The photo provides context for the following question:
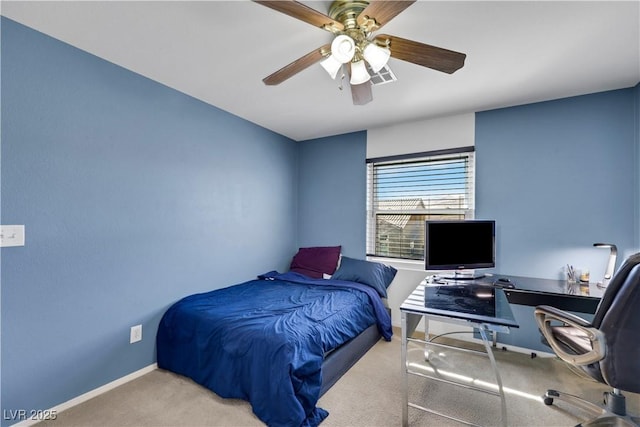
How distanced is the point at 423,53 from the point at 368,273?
7.48ft

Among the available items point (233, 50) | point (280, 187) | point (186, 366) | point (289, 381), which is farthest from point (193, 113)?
point (289, 381)

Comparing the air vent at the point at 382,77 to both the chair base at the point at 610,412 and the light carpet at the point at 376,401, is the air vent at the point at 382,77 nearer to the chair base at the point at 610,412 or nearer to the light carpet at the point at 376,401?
the light carpet at the point at 376,401

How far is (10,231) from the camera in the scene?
1689 millimetres

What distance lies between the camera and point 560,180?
2652mm

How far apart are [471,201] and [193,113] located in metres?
2.97

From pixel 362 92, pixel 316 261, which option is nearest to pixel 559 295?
pixel 362 92

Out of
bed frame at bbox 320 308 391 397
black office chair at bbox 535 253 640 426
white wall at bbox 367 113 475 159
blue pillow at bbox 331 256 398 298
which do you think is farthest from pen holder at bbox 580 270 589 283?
bed frame at bbox 320 308 391 397

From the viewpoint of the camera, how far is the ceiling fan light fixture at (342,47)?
1.43 m

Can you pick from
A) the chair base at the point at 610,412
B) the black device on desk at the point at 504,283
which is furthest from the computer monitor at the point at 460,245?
the chair base at the point at 610,412

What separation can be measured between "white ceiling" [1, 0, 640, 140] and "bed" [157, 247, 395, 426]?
189 cm

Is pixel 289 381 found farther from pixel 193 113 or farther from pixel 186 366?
pixel 193 113

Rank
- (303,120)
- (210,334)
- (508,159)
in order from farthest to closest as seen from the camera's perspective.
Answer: (303,120) → (508,159) → (210,334)

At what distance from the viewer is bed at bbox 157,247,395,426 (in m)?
1.75

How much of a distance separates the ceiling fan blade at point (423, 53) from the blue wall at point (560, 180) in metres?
1.66
